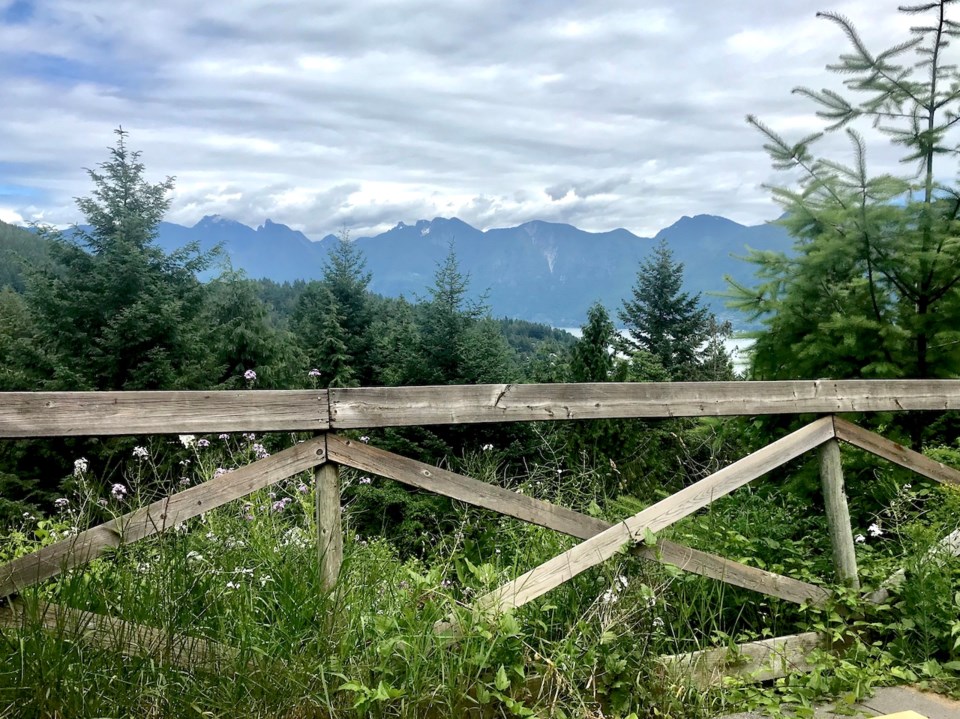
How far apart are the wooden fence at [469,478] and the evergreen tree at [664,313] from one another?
55843mm

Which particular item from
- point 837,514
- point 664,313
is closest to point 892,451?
point 837,514

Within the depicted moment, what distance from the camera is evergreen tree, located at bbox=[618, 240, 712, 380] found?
198 feet

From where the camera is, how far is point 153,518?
252 centimetres

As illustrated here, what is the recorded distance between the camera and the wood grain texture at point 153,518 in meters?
2.38

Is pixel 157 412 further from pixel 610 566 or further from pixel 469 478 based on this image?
pixel 610 566

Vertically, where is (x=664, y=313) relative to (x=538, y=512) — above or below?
above

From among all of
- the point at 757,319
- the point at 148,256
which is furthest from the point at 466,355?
the point at 757,319

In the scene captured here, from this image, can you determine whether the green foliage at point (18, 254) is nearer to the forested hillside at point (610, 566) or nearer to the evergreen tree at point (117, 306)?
the evergreen tree at point (117, 306)

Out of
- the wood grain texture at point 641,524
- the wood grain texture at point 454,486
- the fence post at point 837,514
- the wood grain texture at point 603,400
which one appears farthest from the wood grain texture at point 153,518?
the fence post at point 837,514

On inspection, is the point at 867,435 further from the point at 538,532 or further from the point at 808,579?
the point at 538,532

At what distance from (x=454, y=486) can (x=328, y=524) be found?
1.60 ft

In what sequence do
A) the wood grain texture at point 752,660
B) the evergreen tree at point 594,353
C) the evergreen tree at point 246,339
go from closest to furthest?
the wood grain texture at point 752,660
the evergreen tree at point 594,353
the evergreen tree at point 246,339

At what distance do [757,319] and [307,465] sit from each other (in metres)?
5.09

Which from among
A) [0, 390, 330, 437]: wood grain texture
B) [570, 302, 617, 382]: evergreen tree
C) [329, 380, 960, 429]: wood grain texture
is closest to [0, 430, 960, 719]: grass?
[0, 390, 330, 437]: wood grain texture
